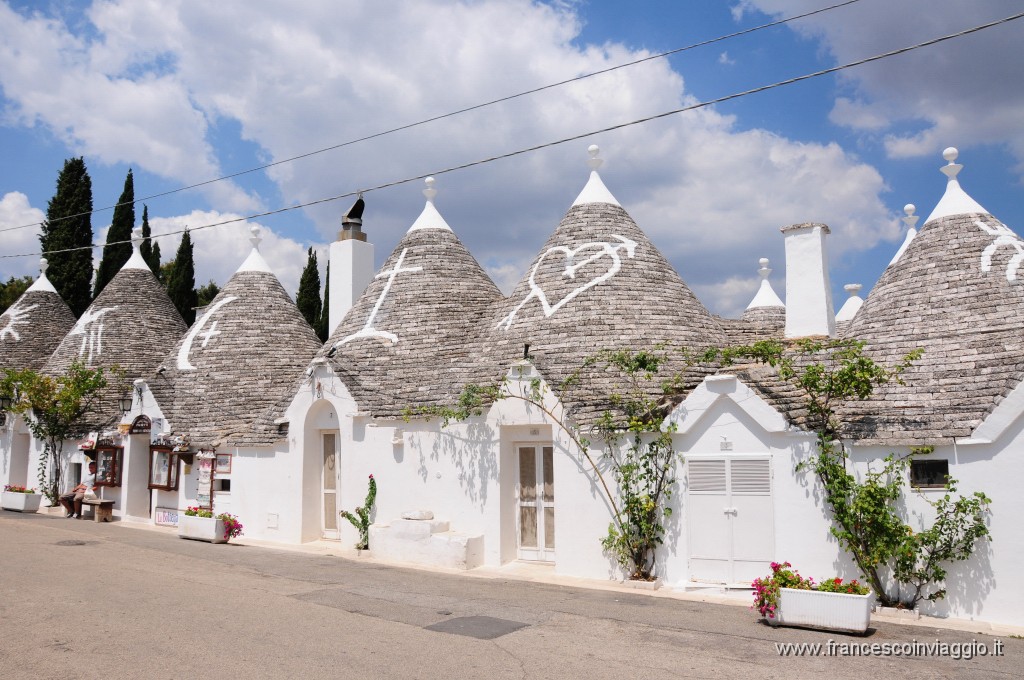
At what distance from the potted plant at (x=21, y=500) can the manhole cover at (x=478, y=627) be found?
60.8 ft

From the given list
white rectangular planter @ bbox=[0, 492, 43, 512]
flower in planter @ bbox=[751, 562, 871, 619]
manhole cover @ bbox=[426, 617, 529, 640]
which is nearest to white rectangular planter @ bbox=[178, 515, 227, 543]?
white rectangular planter @ bbox=[0, 492, 43, 512]

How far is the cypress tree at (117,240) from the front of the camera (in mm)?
37812

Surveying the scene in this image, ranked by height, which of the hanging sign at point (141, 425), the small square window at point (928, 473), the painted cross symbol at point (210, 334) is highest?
the painted cross symbol at point (210, 334)

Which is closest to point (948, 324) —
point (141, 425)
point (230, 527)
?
point (230, 527)

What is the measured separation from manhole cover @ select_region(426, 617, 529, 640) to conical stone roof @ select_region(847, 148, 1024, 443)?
5301mm

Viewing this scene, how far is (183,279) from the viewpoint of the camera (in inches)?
1572

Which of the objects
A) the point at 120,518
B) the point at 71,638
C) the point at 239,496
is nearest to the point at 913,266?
the point at 71,638

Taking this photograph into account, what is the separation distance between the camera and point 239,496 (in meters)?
16.8

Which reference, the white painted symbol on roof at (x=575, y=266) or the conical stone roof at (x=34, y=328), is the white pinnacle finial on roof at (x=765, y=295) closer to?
the white painted symbol on roof at (x=575, y=266)

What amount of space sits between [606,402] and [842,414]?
352 cm

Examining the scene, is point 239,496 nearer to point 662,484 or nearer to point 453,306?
point 453,306

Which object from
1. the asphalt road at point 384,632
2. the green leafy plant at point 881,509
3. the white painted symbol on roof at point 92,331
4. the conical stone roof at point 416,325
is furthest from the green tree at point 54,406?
the green leafy plant at point 881,509

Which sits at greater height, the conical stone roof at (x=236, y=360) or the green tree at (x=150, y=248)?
the green tree at (x=150, y=248)

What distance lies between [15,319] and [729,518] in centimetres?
2778
